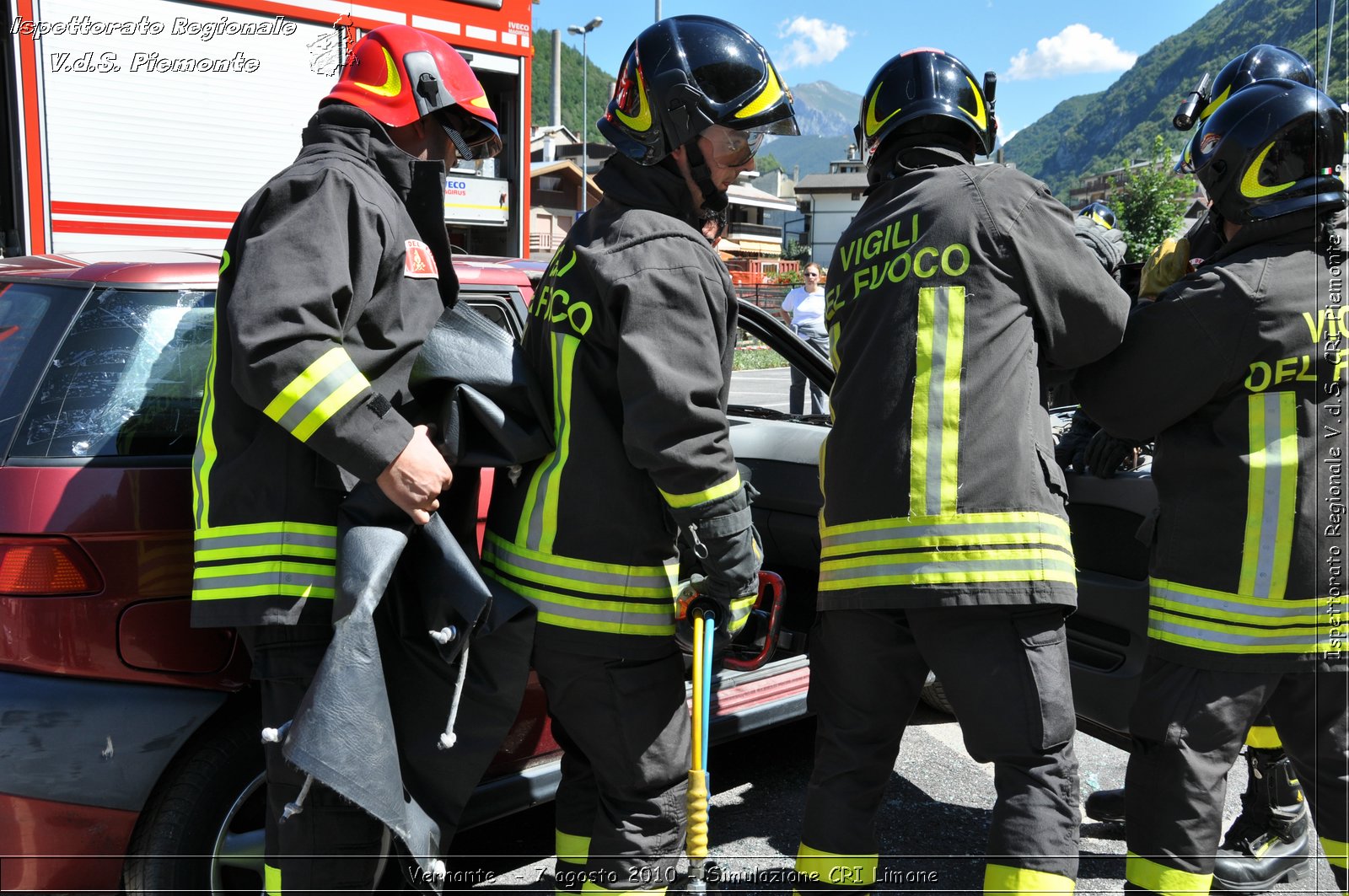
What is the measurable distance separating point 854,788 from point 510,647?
0.81 meters

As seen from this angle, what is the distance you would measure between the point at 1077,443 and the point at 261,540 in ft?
7.61

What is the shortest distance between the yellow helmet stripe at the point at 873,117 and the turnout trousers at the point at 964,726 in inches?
43.8

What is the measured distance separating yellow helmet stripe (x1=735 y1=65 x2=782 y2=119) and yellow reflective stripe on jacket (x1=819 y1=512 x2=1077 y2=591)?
929 mm

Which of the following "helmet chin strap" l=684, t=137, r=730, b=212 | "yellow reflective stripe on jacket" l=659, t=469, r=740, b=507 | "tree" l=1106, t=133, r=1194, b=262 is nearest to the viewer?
"yellow reflective stripe on jacket" l=659, t=469, r=740, b=507

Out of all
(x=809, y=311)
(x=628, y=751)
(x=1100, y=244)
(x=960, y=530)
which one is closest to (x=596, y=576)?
(x=628, y=751)

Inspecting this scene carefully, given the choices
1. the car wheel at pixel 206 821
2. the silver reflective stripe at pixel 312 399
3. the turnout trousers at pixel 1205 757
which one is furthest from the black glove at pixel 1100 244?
the car wheel at pixel 206 821

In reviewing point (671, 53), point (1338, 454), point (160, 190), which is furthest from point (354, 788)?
point (160, 190)

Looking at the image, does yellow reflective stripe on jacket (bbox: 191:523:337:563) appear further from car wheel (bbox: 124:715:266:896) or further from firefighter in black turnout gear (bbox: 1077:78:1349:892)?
firefighter in black turnout gear (bbox: 1077:78:1349:892)

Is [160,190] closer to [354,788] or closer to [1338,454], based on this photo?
[354,788]

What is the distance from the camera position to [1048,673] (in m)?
2.03

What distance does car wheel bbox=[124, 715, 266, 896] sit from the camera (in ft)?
7.32

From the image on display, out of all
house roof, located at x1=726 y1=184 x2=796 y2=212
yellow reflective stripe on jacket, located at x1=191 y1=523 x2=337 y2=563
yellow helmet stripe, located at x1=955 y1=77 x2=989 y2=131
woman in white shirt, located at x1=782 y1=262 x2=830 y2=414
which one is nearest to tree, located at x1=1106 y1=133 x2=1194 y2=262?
woman in white shirt, located at x1=782 y1=262 x2=830 y2=414

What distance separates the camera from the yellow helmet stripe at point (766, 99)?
219 centimetres

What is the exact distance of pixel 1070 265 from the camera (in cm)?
212
